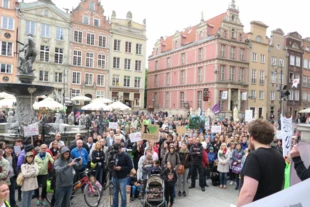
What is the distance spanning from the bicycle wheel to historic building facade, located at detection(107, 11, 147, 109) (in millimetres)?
37371

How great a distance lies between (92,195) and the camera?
7215 mm

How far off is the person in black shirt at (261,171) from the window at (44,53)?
40.5 m

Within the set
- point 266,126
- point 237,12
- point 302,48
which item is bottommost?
point 266,126

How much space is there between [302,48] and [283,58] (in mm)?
6846

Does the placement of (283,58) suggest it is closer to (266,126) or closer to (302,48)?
(302,48)

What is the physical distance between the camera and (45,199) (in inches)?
274

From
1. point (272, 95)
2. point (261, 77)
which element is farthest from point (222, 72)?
point (272, 95)

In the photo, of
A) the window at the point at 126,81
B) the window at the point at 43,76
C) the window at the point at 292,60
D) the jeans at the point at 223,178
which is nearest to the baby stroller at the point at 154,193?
the jeans at the point at 223,178

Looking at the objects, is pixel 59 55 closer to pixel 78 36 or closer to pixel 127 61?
pixel 78 36

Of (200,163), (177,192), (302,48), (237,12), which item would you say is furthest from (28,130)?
(302,48)

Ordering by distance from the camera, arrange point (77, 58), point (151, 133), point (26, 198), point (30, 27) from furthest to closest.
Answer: point (77, 58)
point (30, 27)
point (151, 133)
point (26, 198)

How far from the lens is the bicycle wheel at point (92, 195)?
7.11 metres

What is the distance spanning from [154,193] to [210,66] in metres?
37.1

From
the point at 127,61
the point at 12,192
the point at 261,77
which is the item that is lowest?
the point at 12,192
